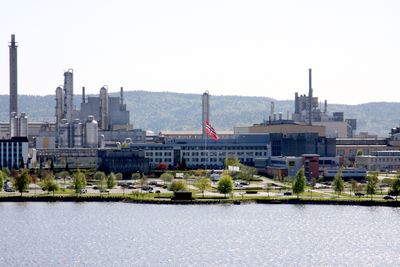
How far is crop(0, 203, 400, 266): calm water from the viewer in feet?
138

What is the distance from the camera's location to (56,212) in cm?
6153

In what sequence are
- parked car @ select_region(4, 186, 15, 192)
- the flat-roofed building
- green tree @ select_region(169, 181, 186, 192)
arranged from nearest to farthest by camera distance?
1. green tree @ select_region(169, 181, 186, 192)
2. parked car @ select_region(4, 186, 15, 192)
3. the flat-roofed building

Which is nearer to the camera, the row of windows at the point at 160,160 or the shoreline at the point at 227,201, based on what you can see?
the shoreline at the point at 227,201

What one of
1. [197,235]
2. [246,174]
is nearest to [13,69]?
[246,174]

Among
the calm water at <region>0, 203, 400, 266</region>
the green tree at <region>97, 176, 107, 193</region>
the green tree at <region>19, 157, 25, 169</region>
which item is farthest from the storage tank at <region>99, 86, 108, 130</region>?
the calm water at <region>0, 203, 400, 266</region>

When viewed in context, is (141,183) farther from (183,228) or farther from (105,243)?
(105,243)

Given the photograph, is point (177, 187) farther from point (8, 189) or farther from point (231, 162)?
point (231, 162)

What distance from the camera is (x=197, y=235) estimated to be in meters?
49.8

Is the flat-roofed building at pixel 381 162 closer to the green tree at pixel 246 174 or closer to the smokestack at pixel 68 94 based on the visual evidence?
the green tree at pixel 246 174

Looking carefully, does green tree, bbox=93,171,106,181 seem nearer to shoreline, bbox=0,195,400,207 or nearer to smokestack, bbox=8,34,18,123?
shoreline, bbox=0,195,400,207

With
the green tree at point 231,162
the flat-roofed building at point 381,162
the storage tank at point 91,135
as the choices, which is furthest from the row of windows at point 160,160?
the flat-roofed building at point 381,162

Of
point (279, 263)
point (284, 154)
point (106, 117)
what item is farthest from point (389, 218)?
point (106, 117)

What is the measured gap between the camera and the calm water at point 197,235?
138 ft

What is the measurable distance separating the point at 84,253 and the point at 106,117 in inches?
3767
